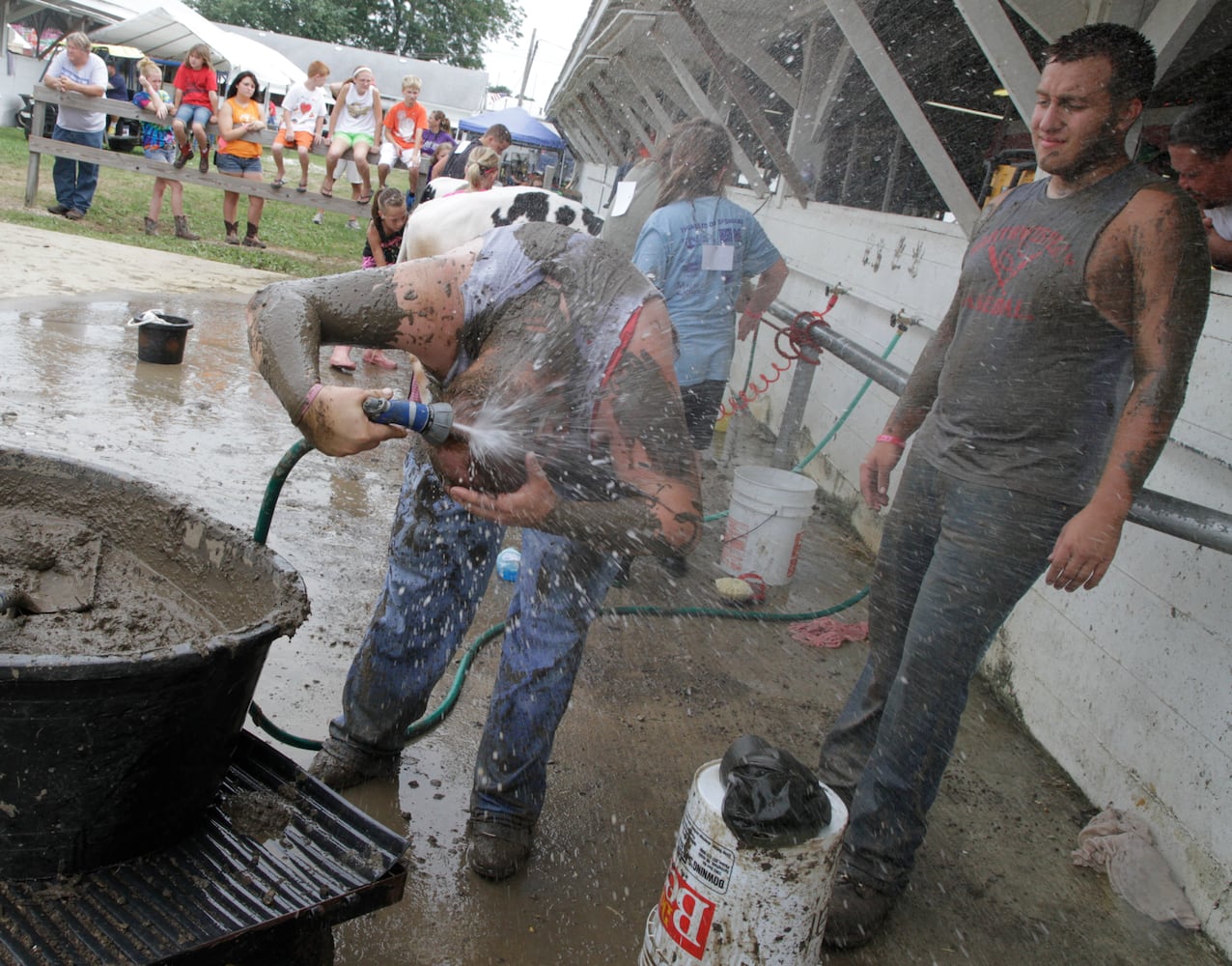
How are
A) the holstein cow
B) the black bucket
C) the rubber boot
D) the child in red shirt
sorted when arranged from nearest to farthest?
the holstein cow → the black bucket → the rubber boot → the child in red shirt

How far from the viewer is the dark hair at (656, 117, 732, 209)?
4680 millimetres

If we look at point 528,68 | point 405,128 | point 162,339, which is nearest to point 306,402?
point 162,339

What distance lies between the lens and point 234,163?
12.2m

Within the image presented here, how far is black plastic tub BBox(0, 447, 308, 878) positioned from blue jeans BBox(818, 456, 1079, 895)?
5.05 ft

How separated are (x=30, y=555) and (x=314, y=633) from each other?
1519 millimetres

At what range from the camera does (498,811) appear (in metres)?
2.66

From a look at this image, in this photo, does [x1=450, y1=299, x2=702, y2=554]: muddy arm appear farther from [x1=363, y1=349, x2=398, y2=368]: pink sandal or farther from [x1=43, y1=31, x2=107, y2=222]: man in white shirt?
[x1=43, y1=31, x2=107, y2=222]: man in white shirt

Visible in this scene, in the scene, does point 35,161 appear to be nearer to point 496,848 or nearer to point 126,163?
point 126,163

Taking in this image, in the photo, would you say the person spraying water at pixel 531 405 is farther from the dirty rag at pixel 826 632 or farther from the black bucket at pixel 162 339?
the black bucket at pixel 162 339

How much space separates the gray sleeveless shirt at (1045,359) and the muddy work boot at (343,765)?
1.80m

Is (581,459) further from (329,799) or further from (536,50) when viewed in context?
(536,50)

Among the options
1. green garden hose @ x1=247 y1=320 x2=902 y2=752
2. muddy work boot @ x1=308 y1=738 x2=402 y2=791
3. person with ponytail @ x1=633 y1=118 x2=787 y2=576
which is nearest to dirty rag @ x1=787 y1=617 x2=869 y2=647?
green garden hose @ x1=247 y1=320 x2=902 y2=752

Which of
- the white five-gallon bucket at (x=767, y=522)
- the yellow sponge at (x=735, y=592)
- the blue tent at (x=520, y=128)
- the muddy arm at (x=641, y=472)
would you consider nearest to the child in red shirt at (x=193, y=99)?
the white five-gallon bucket at (x=767, y=522)

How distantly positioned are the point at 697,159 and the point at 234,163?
939 cm
